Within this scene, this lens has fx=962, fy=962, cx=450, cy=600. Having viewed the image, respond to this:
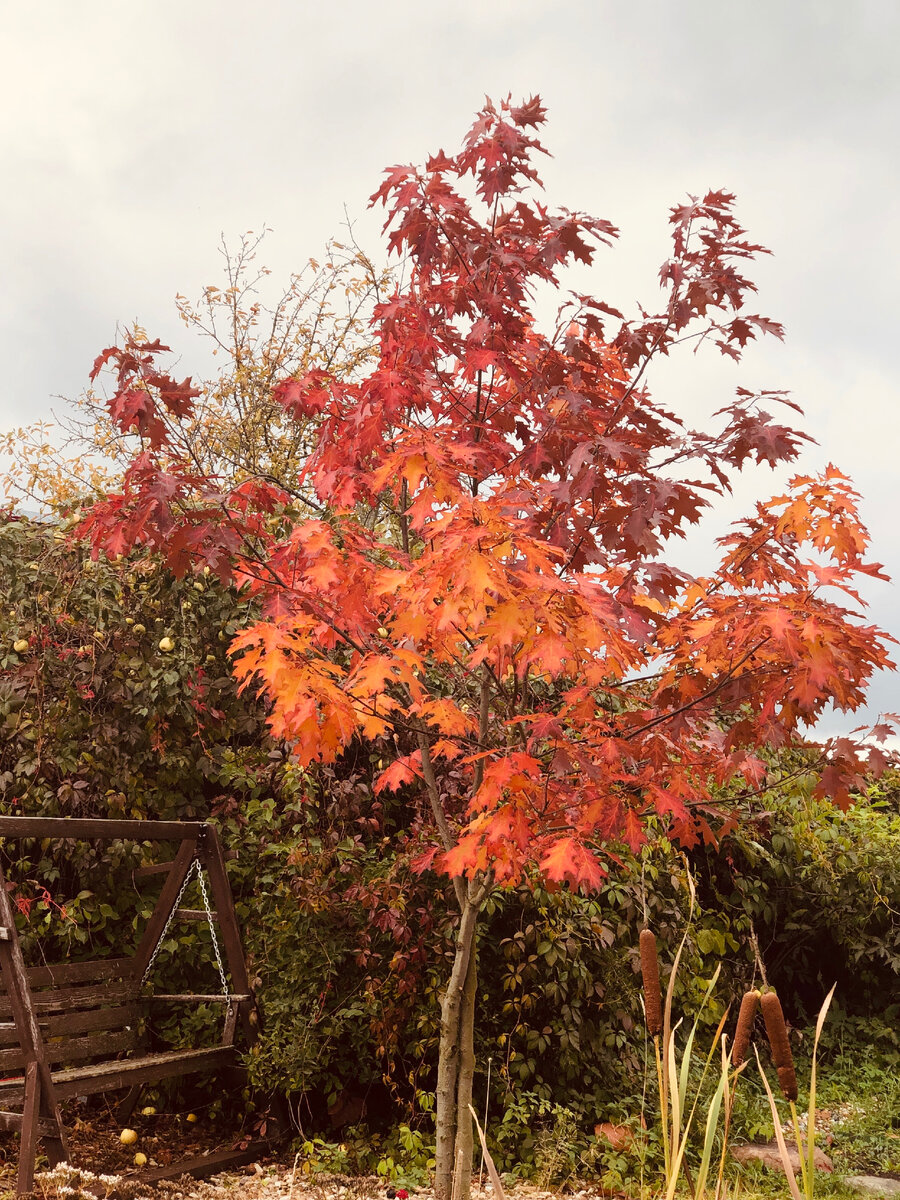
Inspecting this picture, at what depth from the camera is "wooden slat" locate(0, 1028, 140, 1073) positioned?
3576mm

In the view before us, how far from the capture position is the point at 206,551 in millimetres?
2824

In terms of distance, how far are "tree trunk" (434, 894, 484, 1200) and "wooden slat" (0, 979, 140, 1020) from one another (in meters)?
1.91

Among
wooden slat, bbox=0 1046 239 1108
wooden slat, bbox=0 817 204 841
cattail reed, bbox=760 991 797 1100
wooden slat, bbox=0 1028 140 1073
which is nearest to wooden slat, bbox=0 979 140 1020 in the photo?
wooden slat, bbox=0 1028 140 1073

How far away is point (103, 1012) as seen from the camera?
4383 mm

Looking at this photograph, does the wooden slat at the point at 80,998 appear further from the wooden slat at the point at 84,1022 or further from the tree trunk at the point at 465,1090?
the tree trunk at the point at 465,1090

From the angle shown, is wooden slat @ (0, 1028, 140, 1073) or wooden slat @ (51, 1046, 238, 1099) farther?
wooden slat @ (51, 1046, 238, 1099)

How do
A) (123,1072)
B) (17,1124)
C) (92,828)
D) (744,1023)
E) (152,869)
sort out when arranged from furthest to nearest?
1. (152,869)
2. (92,828)
3. (123,1072)
4. (17,1124)
5. (744,1023)

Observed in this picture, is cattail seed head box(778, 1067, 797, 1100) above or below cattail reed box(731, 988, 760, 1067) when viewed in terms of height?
below

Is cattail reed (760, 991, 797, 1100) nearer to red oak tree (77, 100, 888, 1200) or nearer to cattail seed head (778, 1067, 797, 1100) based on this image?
cattail seed head (778, 1067, 797, 1100)

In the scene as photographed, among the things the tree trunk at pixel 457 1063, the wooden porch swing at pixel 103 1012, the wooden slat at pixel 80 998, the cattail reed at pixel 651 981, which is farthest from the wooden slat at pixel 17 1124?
the cattail reed at pixel 651 981

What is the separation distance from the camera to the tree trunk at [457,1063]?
3.21 meters

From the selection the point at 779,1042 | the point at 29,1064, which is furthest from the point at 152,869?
the point at 779,1042

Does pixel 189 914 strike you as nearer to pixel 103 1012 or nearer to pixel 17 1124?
pixel 103 1012

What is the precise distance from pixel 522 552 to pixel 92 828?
2658 mm
